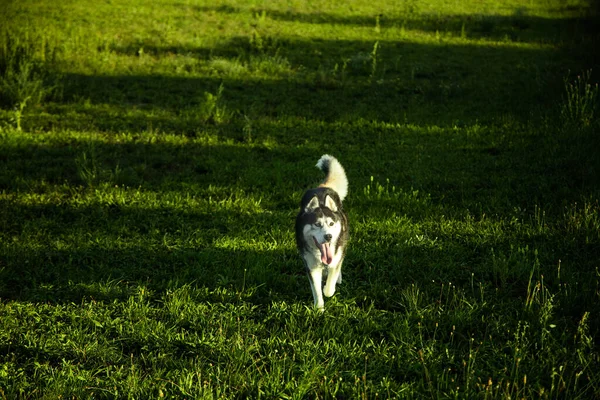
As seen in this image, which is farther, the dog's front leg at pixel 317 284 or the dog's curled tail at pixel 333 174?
the dog's curled tail at pixel 333 174

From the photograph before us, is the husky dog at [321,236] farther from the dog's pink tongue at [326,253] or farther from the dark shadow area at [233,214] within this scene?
the dark shadow area at [233,214]

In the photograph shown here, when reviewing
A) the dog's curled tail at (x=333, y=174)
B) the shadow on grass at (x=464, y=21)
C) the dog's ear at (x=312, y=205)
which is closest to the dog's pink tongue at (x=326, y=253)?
the dog's ear at (x=312, y=205)

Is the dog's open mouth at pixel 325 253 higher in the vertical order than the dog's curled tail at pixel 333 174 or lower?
lower

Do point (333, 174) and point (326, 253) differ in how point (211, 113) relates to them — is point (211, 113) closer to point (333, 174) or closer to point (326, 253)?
point (333, 174)

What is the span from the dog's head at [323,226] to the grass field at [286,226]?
0.71 metres

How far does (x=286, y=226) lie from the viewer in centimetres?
643

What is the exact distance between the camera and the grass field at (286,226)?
379cm

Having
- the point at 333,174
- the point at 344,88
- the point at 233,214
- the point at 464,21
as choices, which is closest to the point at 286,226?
the point at 233,214

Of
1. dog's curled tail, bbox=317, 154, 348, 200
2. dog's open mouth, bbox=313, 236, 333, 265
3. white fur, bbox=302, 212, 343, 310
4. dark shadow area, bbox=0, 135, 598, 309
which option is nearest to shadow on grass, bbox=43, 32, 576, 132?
dark shadow area, bbox=0, 135, 598, 309

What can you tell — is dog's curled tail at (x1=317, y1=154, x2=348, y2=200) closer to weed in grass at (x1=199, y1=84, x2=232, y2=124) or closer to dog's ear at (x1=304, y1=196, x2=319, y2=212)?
dog's ear at (x1=304, y1=196, x2=319, y2=212)

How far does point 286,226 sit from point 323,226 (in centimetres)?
228

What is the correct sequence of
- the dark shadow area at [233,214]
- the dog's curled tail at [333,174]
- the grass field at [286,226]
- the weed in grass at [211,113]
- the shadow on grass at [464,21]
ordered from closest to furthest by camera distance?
the grass field at [286,226] < the dark shadow area at [233,214] < the dog's curled tail at [333,174] < the weed in grass at [211,113] < the shadow on grass at [464,21]

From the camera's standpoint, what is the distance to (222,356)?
3.92 m

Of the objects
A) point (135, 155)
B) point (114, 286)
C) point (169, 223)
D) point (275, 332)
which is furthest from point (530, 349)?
point (135, 155)
